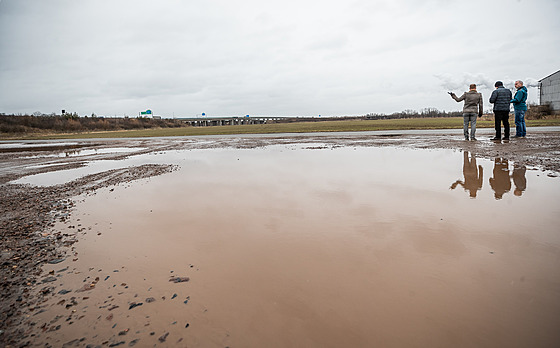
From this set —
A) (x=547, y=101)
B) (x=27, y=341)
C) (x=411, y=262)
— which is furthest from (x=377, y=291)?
(x=547, y=101)

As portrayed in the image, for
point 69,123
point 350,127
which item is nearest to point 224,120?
point 69,123

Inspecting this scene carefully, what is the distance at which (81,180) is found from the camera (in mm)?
7848

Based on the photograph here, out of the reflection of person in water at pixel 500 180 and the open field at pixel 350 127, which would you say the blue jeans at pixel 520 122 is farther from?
the open field at pixel 350 127

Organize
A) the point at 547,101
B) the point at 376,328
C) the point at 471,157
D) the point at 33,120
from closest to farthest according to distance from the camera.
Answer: the point at 376,328
the point at 471,157
the point at 547,101
the point at 33,120

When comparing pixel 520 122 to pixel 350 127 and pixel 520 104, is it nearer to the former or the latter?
pixel 520 104

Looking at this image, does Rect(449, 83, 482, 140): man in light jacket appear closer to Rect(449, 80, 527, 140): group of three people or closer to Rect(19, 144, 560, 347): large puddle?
Rect(449, 80, 527, 140): group of three people

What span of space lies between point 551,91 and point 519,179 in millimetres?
40034

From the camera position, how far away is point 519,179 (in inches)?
230

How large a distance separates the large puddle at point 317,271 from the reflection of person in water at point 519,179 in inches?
3.6

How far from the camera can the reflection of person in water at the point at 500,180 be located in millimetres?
5037

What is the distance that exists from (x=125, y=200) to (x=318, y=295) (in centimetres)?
462

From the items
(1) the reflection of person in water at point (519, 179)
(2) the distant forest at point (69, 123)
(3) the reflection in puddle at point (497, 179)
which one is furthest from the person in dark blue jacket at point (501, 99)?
(2) the distant forest at point (69, 123)

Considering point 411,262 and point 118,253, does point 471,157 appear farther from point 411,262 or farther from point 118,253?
point 118,253

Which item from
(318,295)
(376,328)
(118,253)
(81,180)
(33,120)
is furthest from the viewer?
(33,120)
